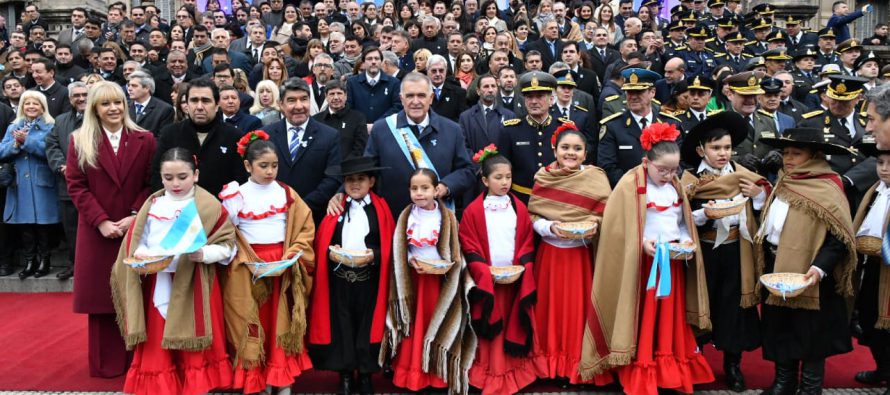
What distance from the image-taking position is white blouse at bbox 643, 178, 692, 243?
15.4 ft

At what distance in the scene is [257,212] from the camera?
4672mm

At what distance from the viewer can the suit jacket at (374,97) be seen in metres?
7.88

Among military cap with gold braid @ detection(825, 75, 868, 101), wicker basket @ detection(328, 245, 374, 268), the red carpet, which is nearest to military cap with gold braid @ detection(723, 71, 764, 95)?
military cap with gold braid @ detection(825, 75, 868, 101)

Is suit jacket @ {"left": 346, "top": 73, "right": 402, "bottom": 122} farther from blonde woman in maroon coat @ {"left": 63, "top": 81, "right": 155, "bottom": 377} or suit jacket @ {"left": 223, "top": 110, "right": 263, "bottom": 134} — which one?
blonde woman in maroon coat @ {"left": 63, "top": 81, "right": 155, "bottom": 377}

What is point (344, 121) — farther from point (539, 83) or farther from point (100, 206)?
point (100, 206)

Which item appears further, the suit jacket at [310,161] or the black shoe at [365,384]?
the suit jacket at [310,161]

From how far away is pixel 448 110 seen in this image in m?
7.95

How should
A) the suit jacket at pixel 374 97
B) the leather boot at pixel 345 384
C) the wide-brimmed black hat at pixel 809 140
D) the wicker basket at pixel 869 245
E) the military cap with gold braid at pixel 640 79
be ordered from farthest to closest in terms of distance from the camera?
the suit jacket at pixel 374 97, the military cap with gold braid at pixel 640 79, the leather boot at pixel 345 384, the wicker basket at pixel 869 245, the wide-brimmed black hat at pixel 809 140

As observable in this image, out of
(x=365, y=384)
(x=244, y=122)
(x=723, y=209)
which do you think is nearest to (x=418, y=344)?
(x=365, y=384)

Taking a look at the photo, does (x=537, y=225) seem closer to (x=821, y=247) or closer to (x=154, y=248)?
(x=821, y=247)

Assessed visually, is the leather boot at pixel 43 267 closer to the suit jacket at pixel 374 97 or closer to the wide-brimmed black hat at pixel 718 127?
the suit jacket at pixel 374 97

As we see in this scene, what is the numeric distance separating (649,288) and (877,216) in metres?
1.50

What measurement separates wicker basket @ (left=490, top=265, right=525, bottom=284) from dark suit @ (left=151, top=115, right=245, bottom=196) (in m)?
2.00

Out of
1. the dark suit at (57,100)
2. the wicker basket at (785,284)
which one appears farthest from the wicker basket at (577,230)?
the dark suit at (57,100)
